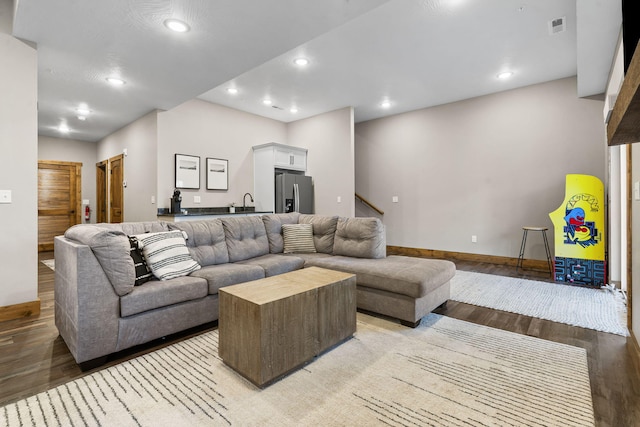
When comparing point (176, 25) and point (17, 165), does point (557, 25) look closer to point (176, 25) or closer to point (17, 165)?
point (176, 25)

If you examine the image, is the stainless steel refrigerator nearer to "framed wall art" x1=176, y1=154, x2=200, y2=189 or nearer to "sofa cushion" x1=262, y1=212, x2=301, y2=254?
"framed wall art" x1=176, y1=154, x2=200, y2=189

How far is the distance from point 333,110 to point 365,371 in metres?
5.04

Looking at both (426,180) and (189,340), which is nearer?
(189,340)

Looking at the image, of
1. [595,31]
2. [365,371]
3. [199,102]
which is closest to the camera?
[365,371]

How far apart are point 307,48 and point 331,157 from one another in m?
2.60

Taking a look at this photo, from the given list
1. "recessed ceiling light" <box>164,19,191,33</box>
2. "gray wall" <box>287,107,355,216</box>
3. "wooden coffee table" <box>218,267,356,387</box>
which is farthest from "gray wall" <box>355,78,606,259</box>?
"recessed ceiling light" <box>164,19,191,33</box>

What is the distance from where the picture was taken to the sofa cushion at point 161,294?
206 centimetres

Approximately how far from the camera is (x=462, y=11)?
113 inches

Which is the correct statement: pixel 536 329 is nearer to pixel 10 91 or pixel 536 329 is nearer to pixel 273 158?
pixel 273 158

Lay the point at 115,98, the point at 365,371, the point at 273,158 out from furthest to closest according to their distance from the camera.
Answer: the point at 273,158 → the point at 115,98 → the point at 365,371

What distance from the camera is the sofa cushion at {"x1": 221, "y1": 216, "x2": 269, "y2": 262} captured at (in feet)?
10.6

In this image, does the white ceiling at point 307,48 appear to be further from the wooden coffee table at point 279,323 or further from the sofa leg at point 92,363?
the sofa leg at point 92,363

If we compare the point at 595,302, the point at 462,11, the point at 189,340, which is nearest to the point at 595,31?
the point at 462,11

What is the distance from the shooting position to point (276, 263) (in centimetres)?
306
